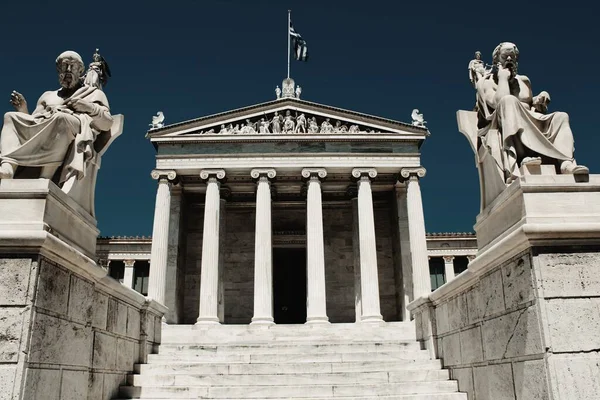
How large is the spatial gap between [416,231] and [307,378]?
61.1 ft

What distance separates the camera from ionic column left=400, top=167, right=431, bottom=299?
26531 millimetres

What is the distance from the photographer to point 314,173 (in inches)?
1097

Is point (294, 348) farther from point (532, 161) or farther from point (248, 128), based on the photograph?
point (248, 128)

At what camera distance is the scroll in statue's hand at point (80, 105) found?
25.2 feet

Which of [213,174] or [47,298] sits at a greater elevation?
[213,174]

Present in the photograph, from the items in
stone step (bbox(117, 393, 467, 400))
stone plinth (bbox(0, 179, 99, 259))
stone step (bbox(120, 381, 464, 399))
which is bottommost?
stone step (bbox(117, 393, 467, 400))

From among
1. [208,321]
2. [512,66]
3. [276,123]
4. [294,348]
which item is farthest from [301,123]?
[512,66]

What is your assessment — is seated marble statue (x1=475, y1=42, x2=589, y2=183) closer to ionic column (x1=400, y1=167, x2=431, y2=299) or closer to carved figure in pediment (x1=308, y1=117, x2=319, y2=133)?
ionic column (x1=400, y1=167, x2=431, y2=299)

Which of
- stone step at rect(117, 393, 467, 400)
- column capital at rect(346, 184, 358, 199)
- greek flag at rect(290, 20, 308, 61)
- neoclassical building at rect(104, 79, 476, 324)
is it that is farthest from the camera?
greek flag at rect(290, 20, 308, 61)

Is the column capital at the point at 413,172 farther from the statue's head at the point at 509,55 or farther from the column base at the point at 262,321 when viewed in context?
the statue's head at the point at 509,55

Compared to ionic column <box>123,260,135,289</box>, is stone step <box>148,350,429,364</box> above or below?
Result: below

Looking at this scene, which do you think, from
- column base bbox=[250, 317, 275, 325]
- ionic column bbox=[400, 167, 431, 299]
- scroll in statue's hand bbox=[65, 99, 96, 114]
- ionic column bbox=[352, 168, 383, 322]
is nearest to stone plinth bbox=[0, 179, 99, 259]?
→ scroll in statue's hand bbox=[65, 99, 96, 114]

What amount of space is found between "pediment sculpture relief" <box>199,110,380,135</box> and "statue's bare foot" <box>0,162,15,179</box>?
2192cm

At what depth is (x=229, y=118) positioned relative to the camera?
29188 millimetres
